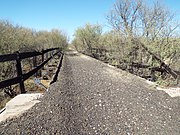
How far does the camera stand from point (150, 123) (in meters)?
3.44

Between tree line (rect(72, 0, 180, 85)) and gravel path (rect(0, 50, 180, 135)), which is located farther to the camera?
tree line (rect(72, 0, 180, 85))

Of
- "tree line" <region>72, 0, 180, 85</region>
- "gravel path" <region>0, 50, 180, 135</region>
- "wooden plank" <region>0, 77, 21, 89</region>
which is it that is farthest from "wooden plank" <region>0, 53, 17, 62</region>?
"tree line" <region>72, 0, 180, 85</region>

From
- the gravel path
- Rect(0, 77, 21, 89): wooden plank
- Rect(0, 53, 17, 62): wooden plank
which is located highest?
Rect(0, 53, 17, 62): wooden plank

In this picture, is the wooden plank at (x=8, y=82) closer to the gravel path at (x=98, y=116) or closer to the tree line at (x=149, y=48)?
the gravel path at (x=98, y=116)

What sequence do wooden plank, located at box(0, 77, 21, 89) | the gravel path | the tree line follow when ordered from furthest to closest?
1. the tree line
2. wooden plank, located at box(0, 77, 21, 89)
3. the gravel path

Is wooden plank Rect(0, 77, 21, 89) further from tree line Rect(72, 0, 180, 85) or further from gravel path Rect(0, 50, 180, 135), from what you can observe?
tree line Rect(72, 0, 180, 85)

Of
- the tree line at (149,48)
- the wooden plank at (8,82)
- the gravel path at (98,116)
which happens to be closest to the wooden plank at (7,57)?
the wooden plank at (8,82)

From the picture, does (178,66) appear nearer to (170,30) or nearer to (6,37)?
(170,30)

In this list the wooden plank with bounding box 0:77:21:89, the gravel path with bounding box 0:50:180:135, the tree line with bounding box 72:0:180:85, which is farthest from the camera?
the tree line with bounding box 72:0:180:85

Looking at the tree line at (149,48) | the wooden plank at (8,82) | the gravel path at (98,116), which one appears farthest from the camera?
the tree line at (149,48)

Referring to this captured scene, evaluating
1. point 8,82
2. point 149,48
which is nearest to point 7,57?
point 8,82

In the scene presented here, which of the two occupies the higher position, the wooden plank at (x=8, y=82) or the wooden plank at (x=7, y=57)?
the wooden plank at (x=7, y=57)

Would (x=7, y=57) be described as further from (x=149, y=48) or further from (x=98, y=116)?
(x=149, y=48)

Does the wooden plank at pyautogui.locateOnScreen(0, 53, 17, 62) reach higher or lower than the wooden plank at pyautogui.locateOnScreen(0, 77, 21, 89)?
higher
